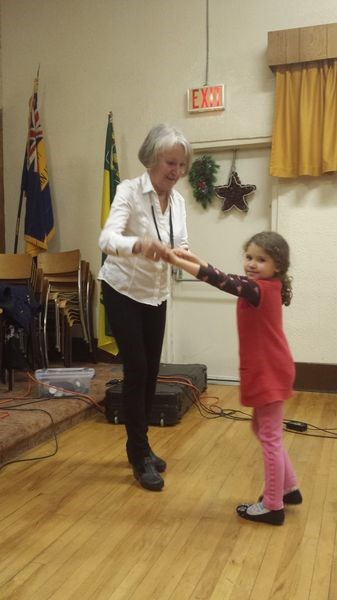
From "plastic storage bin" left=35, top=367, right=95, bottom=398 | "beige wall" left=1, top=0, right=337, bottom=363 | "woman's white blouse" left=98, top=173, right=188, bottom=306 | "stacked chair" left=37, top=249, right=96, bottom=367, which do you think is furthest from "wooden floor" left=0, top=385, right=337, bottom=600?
"beige wall" left=1, top=0, right=337, bottom=363

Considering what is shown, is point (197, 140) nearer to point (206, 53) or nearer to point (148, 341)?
point (206, 53)

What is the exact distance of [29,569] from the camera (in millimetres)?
1495

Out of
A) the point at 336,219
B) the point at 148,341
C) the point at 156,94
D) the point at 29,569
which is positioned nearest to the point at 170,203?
the point at 148,341

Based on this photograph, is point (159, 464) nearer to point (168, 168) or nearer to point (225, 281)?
point (225, 281)

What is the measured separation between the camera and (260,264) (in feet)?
5.53

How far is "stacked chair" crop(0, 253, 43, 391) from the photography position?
10.5 feet

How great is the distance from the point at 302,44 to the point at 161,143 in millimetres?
2189

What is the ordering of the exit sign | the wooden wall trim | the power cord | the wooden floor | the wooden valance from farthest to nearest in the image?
1. the exit sign
2. the wooden wall trim
3. the wooden valance
4. the power cord
5. the wooden floor

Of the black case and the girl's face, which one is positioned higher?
the girl's face

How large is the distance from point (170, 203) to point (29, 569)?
1.32 m

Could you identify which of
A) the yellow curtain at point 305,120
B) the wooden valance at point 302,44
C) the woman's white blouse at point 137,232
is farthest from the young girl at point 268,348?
the wooden valance at point 302,44

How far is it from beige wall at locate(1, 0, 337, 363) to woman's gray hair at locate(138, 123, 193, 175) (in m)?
2.02

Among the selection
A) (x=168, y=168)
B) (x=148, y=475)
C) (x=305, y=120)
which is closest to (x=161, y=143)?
(x=168, y=168)

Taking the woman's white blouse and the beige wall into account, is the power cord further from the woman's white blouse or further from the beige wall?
the woman's white blouse
